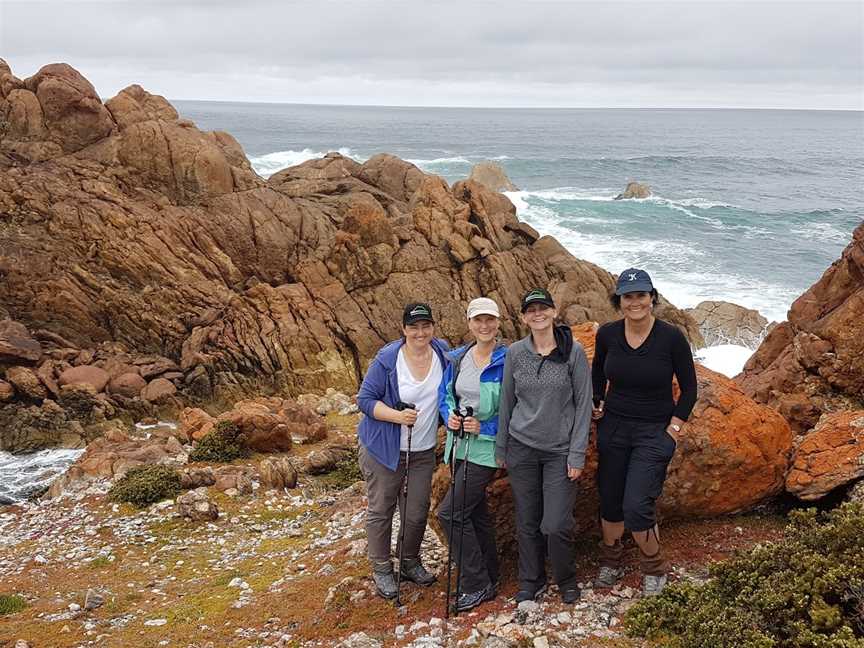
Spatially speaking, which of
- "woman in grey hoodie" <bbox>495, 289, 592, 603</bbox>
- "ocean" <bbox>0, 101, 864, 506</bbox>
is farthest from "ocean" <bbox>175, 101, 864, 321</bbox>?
"woman in grey hoodie" <bbox>495, 289, 592, 603</bbox>

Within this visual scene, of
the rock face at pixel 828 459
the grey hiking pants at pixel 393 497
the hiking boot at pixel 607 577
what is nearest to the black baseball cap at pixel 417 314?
the grey hiking pants at pixel 393 497

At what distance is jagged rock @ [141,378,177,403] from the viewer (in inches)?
942

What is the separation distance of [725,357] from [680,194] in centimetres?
5908

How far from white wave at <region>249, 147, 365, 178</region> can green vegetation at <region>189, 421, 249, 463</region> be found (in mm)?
73658

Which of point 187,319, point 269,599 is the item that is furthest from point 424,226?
point 269,599

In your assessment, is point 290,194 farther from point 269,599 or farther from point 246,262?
point 269,599

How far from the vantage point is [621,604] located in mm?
7441

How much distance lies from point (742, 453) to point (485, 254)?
22.6 m

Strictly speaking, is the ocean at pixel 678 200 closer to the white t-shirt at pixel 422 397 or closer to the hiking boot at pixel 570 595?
the white t-shirt at pixel 422 397

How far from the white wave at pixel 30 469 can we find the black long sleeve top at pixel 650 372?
16.6 m

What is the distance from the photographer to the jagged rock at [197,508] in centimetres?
1368

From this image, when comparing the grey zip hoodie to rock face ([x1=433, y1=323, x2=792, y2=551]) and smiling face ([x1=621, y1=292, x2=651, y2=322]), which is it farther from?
rock face ([x1=433, y1=323, x2=792, y2=551])

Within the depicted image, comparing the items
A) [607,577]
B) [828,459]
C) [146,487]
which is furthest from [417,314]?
[146,487]

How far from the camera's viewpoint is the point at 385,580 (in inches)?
337
